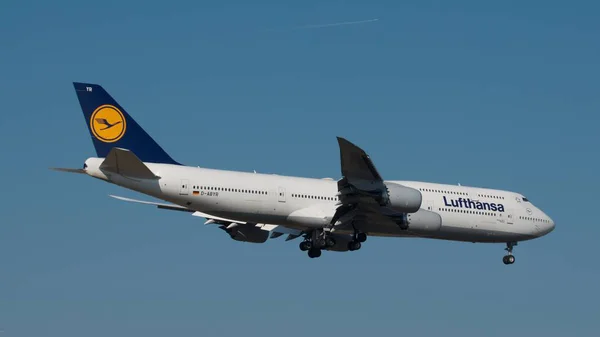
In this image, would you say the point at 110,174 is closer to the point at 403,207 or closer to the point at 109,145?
the point at 109,145

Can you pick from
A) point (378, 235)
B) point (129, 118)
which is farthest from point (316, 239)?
point (129, 118)

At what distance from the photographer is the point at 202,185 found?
4700 cm

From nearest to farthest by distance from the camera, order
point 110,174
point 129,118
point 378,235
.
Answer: point 110,174 → point 129,118 → point 378,235

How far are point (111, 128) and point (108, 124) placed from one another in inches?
8.9

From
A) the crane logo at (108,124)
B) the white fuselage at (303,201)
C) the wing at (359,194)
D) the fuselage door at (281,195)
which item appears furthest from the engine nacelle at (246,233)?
the crane logo at (108,124)

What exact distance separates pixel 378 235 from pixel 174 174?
38.6ft

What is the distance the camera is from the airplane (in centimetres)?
4606

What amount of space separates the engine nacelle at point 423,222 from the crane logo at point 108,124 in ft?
46.7

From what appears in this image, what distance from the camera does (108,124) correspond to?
156ft

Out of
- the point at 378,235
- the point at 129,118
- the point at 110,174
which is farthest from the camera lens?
the point at 378,235

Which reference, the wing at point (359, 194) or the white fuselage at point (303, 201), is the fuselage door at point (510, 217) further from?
the wing at point (359, 194)

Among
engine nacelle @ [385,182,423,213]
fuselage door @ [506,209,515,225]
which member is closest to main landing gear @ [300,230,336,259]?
engine nacelle @ [385,182,423,213]

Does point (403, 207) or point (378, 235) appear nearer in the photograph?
point (403, 207)

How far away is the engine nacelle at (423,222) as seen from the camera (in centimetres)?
Answer: 5016
